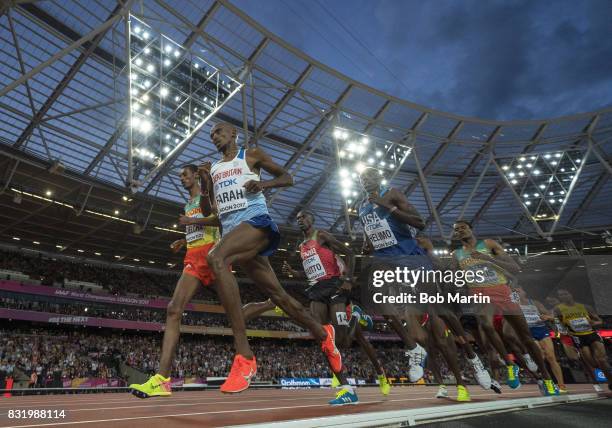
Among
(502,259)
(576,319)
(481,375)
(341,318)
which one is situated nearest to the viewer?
(481,375)

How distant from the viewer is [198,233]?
4898mm

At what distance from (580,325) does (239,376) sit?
8.12m

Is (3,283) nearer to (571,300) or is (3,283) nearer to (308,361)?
(308,361)

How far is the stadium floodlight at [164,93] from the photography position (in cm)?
1675

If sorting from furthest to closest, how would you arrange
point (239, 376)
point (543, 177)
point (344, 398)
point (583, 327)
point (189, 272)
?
point (543, 177) < point (583, 327) < point (189, 272) < point (344, 398) < point (239, 376)

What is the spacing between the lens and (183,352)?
2612 centimetres

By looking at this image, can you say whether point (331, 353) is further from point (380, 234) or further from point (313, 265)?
point (313, 265)

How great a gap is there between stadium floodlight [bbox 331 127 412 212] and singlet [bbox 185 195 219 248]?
17.8 metres

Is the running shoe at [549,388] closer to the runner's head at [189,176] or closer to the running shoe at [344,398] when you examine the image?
the running shoe at [344,398]

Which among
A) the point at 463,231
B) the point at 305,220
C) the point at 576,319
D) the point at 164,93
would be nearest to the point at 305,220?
the point at 305,220

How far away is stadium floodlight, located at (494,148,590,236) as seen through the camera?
27.5 m

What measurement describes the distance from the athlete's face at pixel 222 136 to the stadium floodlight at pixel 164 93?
42.3 feet

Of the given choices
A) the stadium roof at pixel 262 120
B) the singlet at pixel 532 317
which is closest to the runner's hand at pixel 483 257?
the singlet at pixel 532 317

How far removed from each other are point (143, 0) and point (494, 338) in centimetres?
1738
